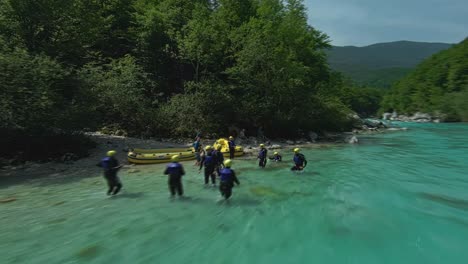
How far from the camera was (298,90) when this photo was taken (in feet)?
128

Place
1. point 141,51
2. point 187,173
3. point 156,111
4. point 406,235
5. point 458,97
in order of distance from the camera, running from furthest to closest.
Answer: point 458,97
point 141,51
point 156,111
point 187,173
point 406,235

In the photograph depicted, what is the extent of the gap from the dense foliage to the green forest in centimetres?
4699

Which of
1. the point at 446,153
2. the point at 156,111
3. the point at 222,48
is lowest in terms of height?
the point at 446,153

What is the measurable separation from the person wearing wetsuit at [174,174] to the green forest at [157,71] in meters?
11.1

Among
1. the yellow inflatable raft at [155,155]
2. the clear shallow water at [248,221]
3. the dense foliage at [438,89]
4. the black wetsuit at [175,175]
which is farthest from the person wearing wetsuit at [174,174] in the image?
the dense foliage at [438,89]

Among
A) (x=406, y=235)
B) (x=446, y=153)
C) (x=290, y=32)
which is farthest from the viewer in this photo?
(x=290, y=32)

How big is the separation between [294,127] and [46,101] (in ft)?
86.3

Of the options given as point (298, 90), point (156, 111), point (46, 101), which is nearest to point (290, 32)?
point (298, 90)

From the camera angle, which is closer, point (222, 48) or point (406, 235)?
point (406, 235)

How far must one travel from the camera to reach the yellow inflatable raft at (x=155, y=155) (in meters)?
21.2

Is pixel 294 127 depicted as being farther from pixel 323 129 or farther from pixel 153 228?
pixel 153 228

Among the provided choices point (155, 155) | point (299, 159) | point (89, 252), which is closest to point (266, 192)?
point (299, 159)

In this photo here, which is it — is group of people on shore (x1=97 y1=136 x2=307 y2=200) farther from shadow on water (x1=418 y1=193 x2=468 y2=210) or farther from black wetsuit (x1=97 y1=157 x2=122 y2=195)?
shadow on water (x1=418 y1=193 x2=468 y2=210)

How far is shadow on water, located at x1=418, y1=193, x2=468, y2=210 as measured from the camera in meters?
12.8
